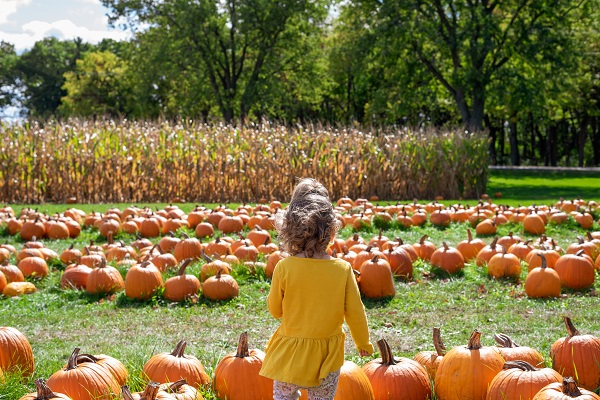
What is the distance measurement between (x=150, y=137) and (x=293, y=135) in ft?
10.4

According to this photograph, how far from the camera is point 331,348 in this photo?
117 inches

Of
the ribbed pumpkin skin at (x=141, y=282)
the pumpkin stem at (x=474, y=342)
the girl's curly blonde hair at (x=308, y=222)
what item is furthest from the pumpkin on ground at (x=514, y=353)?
the ribbed pumpkin skin at (x=141, y=282)

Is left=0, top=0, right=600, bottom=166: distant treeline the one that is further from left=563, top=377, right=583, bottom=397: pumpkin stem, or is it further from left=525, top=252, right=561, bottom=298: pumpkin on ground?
left=563, top=377, right=583, bottom=397: pumpkin stem

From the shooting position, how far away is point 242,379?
3416mm

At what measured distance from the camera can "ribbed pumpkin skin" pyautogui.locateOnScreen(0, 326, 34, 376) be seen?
12.3 ft

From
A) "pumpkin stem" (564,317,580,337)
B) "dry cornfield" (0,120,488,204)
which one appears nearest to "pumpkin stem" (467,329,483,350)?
"pumpkin stem" (564,317,580,337)

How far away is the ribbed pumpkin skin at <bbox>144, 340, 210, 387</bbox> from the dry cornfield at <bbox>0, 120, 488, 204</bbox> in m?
11.2

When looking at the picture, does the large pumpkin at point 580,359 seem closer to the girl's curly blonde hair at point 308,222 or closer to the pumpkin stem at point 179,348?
the girl's curly blonde hair at point 308,222

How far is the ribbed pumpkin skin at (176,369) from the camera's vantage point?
340cm

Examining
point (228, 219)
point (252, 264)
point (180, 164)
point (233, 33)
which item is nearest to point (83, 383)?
point (252, 264)

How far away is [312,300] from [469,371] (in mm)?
943

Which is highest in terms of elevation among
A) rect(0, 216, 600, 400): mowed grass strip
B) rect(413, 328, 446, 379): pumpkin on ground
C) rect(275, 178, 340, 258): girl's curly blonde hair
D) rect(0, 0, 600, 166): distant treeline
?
rect(0, 0, 600, 166): distant treeline

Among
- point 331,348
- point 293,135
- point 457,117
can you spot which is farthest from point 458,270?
point 457,117

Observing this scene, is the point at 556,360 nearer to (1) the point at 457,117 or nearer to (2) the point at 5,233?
(2) the point at 5,233
